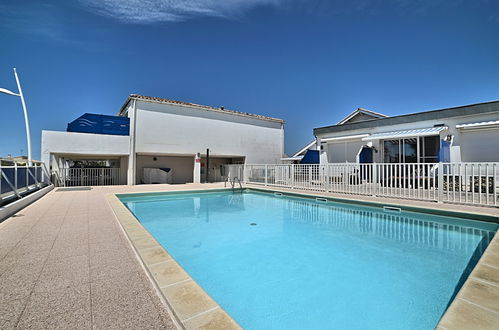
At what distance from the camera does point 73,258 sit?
3.51 meters

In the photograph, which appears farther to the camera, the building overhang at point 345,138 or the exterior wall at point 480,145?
the building overhang at point 345,138

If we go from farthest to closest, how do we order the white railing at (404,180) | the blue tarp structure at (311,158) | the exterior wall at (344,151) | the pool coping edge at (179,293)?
the blue tarp structure at (311,158), the exterior wall at (344,151), the white railing at (404,180), the pool coping edge at (179,293)

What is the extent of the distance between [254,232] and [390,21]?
13432 millimetres

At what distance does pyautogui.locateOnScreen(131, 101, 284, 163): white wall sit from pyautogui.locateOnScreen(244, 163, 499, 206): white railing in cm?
736

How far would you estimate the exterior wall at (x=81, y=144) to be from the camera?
1510 centimetres

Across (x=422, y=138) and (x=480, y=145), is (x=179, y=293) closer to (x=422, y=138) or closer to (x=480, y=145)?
(x=480, y=145)

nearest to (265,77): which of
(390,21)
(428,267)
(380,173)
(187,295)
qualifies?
(390,21)

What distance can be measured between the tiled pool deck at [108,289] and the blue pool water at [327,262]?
2.72 feet

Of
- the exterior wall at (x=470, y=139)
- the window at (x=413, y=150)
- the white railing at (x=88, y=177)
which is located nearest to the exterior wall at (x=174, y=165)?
the white railing at (x=88, y=177)

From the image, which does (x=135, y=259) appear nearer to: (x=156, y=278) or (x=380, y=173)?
(x=156, y=278)

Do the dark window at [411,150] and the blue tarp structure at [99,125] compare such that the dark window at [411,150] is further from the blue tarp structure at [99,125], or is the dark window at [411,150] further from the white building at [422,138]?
the blue tarp structure at [99,125]

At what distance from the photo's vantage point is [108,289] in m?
2.57

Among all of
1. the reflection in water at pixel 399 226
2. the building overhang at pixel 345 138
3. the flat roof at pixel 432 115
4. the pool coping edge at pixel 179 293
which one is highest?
the flat roof at pixel 432 115

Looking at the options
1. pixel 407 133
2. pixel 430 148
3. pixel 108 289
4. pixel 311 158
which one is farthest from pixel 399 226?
pixel 311 158
